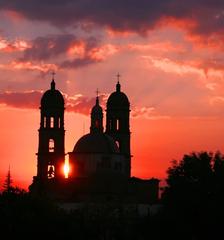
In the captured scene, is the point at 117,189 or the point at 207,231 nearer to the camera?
the point at 207,231

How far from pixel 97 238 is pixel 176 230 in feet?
52.2

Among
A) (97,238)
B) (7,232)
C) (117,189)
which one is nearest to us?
(7,232)

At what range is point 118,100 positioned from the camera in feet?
382

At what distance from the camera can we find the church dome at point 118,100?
116312 mm

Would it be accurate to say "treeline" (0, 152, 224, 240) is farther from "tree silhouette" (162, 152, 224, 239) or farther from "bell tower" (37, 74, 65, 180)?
"bell tower" (37, 74, 65, 180)

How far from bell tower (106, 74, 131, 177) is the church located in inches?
51.5

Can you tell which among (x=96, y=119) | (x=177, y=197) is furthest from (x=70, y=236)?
(x=96, y=119)

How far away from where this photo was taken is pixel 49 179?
110500mm

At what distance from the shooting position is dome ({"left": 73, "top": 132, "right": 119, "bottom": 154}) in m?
111

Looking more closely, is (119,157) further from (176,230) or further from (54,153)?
(176,230)

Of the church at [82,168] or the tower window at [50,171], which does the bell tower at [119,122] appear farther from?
the tower window at [50,171]

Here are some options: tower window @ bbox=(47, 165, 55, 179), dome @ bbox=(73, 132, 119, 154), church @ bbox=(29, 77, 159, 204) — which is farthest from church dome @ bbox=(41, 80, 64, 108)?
tower window @ bbox=(47, 165, 55, 179)

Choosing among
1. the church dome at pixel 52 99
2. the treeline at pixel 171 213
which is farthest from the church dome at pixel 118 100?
the treeline at pixel 171 213

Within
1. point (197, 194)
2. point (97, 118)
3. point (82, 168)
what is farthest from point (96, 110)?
point (197, 194)
